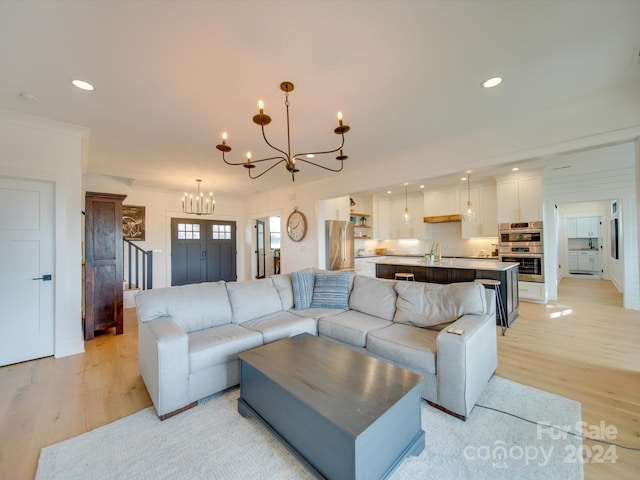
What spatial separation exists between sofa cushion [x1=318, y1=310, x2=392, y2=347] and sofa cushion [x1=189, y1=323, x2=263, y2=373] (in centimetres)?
74

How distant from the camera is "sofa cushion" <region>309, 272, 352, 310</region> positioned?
10.6ft

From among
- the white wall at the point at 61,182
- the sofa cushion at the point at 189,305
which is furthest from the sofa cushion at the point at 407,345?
the white wall at the point at 61,182

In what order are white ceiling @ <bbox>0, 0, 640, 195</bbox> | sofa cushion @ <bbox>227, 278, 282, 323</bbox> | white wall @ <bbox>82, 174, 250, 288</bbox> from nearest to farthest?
white ceiling @ <bbox>0, 0, 640, 195</bbox>, sofa cushion @ <bbox>227, 278, 282, 323</bbox>, white wall @ <bbox>82, 174, 250, 288</bbox>

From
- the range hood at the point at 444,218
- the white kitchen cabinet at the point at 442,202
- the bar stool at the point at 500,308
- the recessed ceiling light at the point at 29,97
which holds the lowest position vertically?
the bar stool at the point at 500,308

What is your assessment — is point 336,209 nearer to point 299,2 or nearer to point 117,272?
point 117,272

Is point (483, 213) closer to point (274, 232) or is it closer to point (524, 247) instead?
point (524, 247)

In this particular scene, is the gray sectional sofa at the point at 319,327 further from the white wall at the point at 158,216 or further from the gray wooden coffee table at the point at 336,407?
the white wall at the point at 158,216

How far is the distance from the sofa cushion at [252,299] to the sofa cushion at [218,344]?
0.93 ft

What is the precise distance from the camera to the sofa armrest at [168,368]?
1894 millimetres

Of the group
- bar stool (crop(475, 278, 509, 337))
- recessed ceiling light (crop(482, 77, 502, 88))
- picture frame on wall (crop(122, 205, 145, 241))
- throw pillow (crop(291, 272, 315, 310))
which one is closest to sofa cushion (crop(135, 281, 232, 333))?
throw pillow (crop(291, 272, 315, 310))

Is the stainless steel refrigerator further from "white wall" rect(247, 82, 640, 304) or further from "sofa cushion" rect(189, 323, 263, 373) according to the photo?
"sofa cushion" rect(189, 323, 263, 373)

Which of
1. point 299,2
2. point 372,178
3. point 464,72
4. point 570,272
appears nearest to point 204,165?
point 372,178

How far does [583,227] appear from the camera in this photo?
885 cm

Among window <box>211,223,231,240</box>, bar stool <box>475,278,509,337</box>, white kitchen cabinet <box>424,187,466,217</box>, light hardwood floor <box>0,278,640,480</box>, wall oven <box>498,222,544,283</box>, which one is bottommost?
light hardwood floor <box>0,278,640,480</box>
